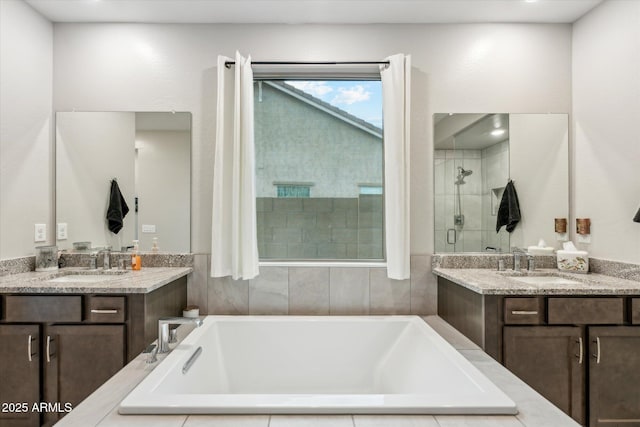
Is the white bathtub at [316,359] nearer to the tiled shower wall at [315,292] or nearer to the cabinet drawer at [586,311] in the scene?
the tiled shower wall at [315,292]

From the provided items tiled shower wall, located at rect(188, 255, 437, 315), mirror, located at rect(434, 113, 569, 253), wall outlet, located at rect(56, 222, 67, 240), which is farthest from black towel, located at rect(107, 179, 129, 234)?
mirror, located at rect(434, 113, 569, 253)

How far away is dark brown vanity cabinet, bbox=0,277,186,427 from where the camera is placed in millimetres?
1852

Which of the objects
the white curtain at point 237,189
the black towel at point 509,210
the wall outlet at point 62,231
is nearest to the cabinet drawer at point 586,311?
the black towel at point 509,210

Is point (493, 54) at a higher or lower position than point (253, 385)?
higher

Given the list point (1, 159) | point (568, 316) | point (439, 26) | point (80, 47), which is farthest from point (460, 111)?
point (1, 159)

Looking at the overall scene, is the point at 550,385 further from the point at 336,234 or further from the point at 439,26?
the point at 439,26

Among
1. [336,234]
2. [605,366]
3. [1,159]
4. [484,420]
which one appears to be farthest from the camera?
[336,234]

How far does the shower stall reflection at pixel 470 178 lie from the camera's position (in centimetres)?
245

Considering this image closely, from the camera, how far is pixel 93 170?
2.47 meters

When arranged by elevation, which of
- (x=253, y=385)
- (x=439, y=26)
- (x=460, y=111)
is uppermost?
(x=439, y=26)

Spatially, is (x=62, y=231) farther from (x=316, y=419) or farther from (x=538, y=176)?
(x=538, y=176)

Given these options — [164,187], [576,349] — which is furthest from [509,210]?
[164,187]

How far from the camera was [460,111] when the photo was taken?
2455 millimetres

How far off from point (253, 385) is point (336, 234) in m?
1.12
